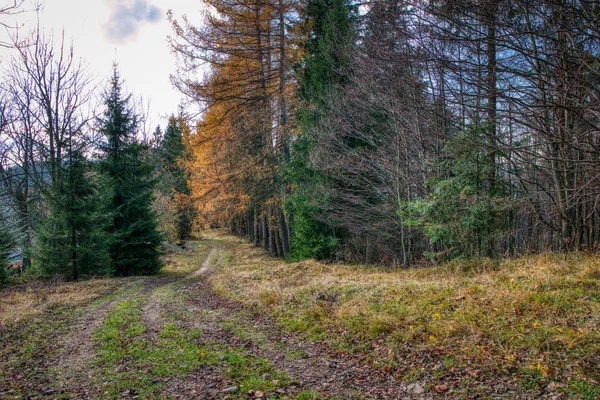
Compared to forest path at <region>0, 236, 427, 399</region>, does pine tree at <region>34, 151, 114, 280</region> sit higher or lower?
higher

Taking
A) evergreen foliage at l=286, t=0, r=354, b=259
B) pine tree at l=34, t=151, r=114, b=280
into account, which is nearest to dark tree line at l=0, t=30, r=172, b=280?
pine tree at l=34, t=151, r=114, b=280

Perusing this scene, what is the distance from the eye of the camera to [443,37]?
4.64 meters

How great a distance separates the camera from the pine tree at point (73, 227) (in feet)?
45.0

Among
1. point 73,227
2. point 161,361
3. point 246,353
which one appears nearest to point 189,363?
point 161,361

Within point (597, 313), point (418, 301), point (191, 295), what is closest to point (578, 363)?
point (597, 313)

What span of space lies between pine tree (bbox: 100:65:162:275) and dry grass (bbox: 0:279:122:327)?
2.94 metres

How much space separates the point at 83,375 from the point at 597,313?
680 cm

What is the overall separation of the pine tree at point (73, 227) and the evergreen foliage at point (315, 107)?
8.13 meters

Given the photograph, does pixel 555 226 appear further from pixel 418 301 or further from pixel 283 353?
pixel 283 353

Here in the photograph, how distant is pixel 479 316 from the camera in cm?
484

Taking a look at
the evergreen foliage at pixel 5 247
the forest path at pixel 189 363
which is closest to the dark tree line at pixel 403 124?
the forest path at pixel 189 363

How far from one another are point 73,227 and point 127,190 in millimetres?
3183

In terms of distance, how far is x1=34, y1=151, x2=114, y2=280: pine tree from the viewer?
1372cm

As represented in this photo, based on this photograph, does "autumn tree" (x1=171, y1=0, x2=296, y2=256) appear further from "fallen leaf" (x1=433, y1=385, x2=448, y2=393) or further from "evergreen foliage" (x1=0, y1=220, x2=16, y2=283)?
"fallen leaf" (x1=433, y1=385, x2=448, y2=393)
